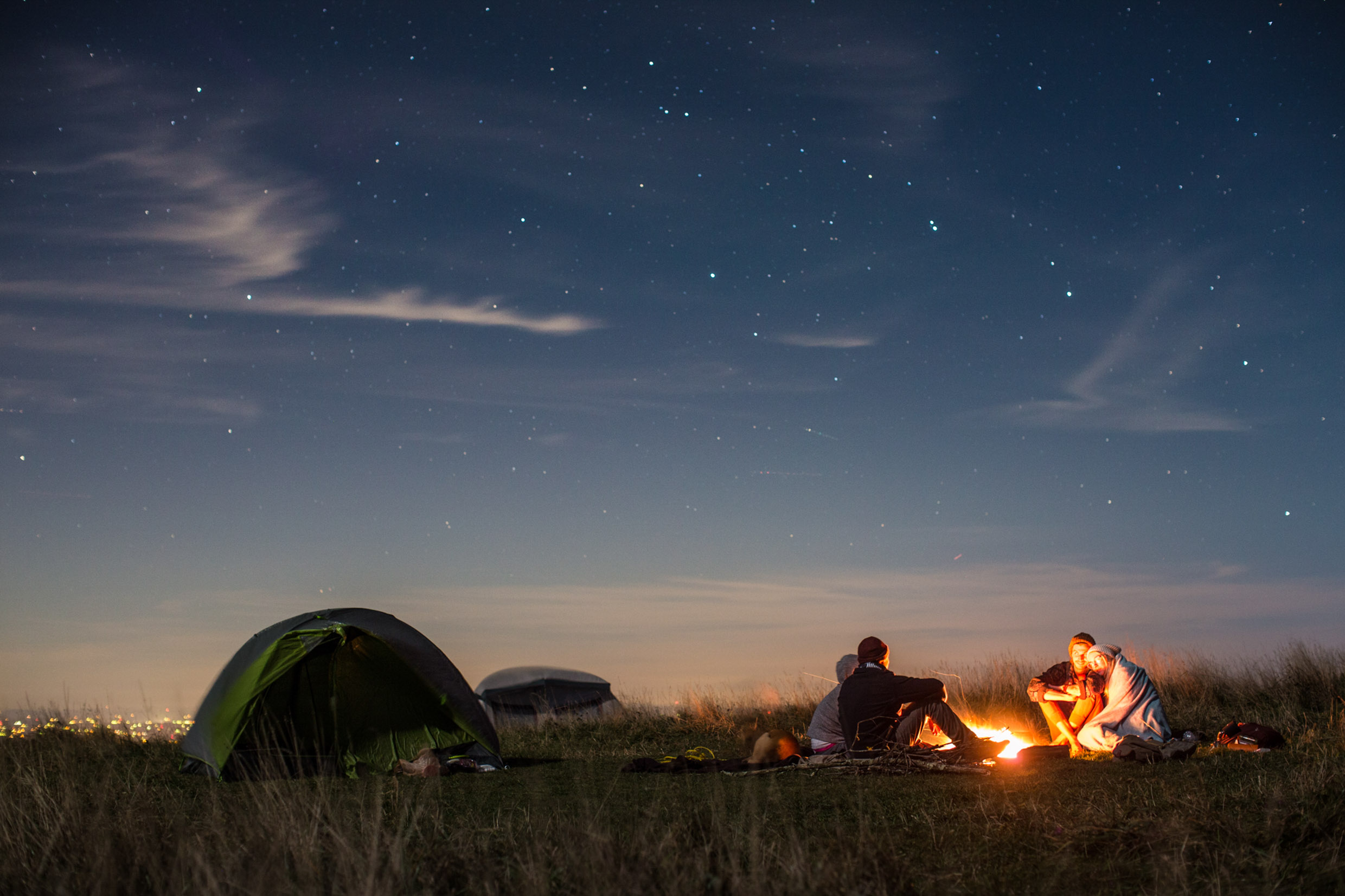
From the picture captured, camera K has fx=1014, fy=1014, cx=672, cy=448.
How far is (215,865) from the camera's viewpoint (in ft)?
15.9

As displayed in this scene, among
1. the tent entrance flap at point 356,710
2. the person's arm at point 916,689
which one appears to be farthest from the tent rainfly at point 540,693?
the person's arm at point 916,689

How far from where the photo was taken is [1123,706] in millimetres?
9633

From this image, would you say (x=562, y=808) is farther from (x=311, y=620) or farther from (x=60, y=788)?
(x=311, y=620)

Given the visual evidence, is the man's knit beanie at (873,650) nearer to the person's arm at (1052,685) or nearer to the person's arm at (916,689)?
the person's arm at (916,689)

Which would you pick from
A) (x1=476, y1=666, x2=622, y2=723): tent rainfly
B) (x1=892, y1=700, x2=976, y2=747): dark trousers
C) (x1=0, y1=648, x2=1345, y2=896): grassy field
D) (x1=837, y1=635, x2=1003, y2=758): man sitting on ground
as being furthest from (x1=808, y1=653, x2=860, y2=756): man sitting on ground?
(x1=476, y1=666, x2=622, y2=723): tent rainfly

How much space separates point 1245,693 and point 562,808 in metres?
11.2

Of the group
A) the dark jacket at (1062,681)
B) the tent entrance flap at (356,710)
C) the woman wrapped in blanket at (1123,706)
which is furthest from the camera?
the tent entrance flap at (356,710)

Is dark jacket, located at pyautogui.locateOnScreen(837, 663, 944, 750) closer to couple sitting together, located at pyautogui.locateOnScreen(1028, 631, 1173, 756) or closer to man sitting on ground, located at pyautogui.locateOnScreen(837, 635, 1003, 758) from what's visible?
man sitting on ground, located at pyautogui.locateOnScreen(837, 635, 1003, 758)

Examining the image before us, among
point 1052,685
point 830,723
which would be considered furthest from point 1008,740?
point 830,723

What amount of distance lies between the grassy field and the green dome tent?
1399 mm

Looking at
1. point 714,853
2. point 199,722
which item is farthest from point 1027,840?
point 199,722

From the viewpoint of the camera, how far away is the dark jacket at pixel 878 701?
9.09 metres

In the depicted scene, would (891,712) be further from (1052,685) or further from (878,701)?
(1052,685)

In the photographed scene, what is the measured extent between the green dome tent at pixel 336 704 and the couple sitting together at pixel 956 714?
3.72 metres
